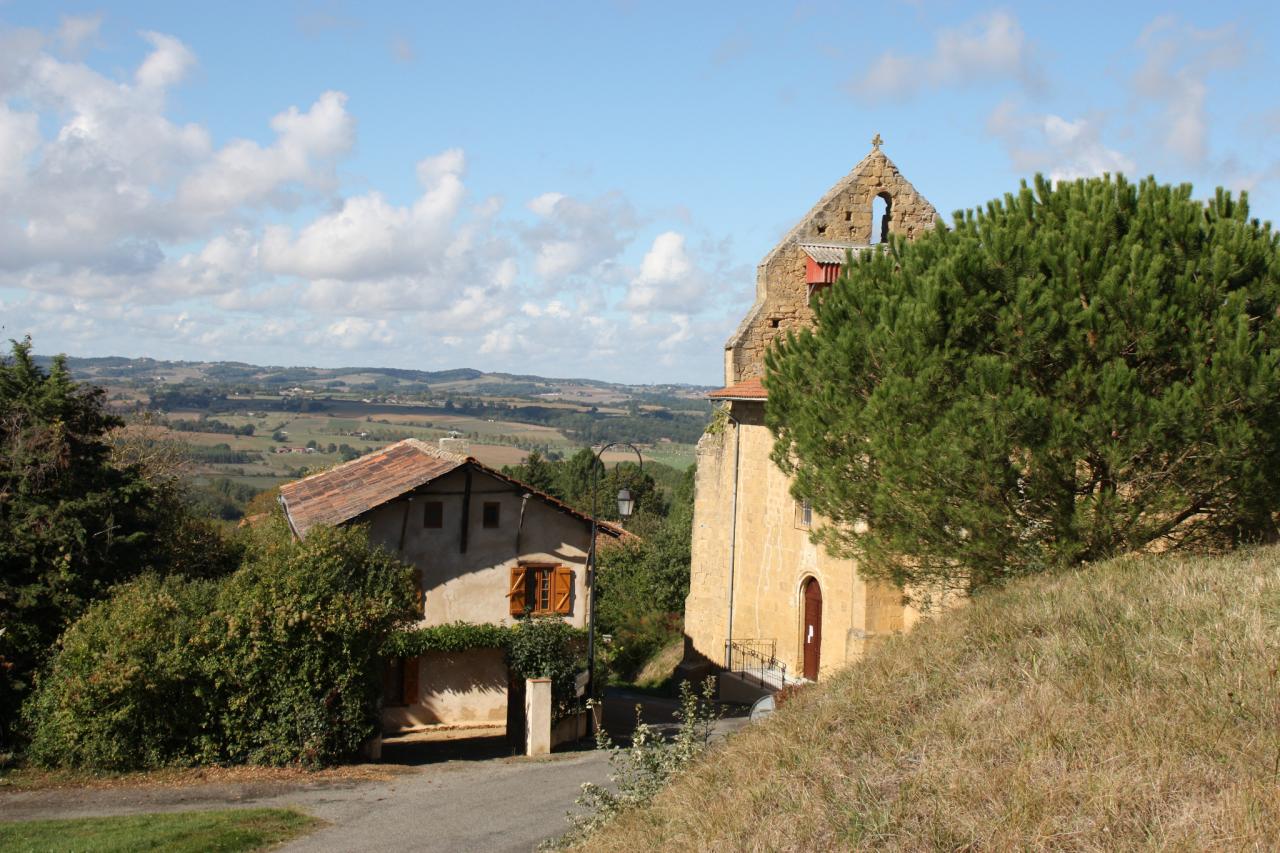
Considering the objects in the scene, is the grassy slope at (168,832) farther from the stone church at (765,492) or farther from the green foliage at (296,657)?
the stone church at (765,492)

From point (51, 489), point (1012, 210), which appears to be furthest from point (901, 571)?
point (51, 489)

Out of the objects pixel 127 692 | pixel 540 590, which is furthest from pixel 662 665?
pixel 127 692

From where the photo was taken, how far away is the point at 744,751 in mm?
9969

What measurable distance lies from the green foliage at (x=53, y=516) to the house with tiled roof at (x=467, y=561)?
11.4 feet

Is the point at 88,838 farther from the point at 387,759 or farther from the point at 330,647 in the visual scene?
the point at 387,759

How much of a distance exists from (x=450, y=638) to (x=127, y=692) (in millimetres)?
5540

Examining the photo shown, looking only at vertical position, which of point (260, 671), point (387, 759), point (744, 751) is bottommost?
point (387, 759)

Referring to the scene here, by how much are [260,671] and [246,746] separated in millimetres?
1275

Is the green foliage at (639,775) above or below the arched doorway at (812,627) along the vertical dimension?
above

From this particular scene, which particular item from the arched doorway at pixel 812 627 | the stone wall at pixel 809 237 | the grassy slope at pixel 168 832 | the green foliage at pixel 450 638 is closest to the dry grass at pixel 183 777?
the grassy slope at pixel 168 832

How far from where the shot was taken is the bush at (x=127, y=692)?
53.4ft

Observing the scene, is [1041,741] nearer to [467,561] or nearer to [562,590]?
[562,590]

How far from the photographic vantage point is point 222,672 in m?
16.8

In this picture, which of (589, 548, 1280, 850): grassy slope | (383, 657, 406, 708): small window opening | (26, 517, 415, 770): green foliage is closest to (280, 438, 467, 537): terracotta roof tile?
(26, 517, 415, 770): green foliage
